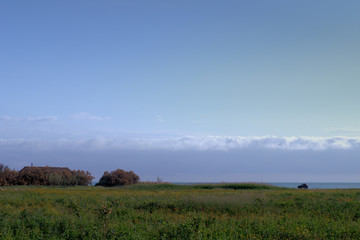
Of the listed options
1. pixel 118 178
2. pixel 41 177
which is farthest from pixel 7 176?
pixel 118 178

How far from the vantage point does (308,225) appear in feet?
42.5

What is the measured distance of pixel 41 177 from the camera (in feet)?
152

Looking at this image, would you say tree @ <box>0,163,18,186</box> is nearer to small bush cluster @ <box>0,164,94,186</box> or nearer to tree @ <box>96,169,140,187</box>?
small bush cluster @ <box>0,164,94,186</box>

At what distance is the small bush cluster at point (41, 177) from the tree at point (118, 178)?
319cm

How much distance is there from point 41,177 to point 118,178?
10632 millimetres

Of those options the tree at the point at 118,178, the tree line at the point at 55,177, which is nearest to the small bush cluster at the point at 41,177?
the tree line at the point at 55,177

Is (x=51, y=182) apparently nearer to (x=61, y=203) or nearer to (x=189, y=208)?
(x=61, y=203)

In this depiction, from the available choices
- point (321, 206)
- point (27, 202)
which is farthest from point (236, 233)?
point (27, 202)

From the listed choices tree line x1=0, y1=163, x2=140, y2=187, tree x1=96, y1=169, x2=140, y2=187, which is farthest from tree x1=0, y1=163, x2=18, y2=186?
tree x1=96, y1=169, x2=140, y2=187

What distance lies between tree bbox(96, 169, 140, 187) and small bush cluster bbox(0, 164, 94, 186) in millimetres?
3187

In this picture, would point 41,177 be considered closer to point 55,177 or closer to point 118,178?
point 55,177

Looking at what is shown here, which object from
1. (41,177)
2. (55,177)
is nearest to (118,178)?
(55,177)

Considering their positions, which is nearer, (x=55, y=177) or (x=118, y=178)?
(x=55, y=177)

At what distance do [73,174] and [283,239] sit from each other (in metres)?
41.9
